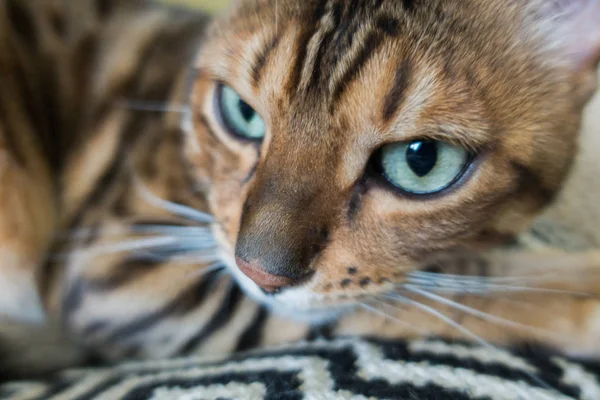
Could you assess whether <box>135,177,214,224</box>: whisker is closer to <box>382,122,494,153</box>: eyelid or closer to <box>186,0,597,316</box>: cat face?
<box>186,0,597,316</box>: cat face

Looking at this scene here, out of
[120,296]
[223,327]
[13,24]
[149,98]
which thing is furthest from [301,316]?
[13,24]

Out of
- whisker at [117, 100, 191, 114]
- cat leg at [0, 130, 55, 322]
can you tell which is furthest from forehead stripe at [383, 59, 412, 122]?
cat leg at [0, 130, 55, 322]

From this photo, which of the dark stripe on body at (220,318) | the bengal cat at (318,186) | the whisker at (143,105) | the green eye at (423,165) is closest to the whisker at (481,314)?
the bengal cat at (318,186)

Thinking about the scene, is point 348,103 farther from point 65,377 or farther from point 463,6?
point 65,377

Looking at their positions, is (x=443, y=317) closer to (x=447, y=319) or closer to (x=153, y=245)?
(x=447, y=319)

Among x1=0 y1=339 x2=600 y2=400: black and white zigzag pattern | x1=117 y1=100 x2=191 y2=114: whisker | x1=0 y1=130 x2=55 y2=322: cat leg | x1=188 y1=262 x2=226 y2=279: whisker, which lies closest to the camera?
x1=0 y1=339 x2=600 y2=400: black and white zigzag pattern

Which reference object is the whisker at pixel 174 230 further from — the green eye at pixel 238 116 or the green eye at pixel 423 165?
the green eye at pixel 423 165

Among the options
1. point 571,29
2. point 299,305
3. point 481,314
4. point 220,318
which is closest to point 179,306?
point 220,318
